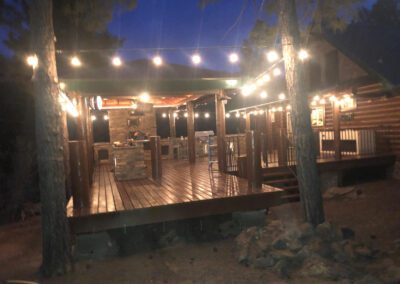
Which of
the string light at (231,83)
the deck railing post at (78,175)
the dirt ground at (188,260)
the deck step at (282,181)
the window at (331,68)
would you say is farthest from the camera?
the window at (331,68)

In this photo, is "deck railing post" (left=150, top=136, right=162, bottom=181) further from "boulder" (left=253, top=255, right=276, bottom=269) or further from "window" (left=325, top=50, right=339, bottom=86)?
"window" (left=325, top=50, right=339, bottom=86)

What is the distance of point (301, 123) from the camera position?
6.49 metres

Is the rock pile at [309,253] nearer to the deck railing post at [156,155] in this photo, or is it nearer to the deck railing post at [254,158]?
the deck railing post at [254,158]

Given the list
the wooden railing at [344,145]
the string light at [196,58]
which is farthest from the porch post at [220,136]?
the string light at [196,58]

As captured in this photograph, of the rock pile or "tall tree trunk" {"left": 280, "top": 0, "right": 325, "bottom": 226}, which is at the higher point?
"tall tree trunk" {"left": 280, "top": 0, "right": 325, "bottom": 226}

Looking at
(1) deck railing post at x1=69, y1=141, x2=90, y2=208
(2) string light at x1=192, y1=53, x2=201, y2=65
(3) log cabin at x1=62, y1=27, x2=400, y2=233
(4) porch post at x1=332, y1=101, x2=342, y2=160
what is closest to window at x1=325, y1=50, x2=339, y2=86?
(3) log cabin at x1=62, y1=27, x2=400, y2=233

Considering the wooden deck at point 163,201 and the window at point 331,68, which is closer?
the wooden deck at point 163,201

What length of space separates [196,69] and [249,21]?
276 centimetres

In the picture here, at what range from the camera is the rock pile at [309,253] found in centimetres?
477

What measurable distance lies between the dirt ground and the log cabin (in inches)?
28.0

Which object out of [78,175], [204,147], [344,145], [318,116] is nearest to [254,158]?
[78,175]

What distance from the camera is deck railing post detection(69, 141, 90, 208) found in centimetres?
634

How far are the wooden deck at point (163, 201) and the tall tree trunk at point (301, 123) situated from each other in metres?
1.07

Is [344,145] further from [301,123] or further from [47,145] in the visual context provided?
[47,145]
